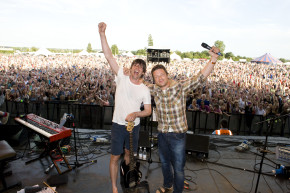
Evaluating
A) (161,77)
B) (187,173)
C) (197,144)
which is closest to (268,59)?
(197,144)

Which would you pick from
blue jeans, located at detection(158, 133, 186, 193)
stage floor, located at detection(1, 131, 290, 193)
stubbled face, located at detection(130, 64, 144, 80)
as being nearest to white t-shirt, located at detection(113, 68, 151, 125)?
stubbled face, located at detection(130, 64, 144, 80)

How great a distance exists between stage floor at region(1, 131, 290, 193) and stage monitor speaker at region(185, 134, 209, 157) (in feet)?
0.58

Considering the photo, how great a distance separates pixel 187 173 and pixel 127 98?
2.02 m

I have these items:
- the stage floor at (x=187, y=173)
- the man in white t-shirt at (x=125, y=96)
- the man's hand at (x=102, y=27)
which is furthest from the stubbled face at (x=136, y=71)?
the stage floor at (x=187, y=173)

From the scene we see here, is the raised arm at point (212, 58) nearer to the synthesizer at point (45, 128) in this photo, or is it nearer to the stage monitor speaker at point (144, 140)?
the stage monitor speaker at point (144, 140)

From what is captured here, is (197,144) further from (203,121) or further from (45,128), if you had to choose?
(45,128)

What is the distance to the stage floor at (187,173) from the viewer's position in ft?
10.4

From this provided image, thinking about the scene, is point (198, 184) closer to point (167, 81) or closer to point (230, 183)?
point (230, 183)

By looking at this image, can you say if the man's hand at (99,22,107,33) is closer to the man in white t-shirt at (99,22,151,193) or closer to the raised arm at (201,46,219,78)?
the man in white t-shirt at (99,22,151,193)

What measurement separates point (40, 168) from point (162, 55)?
77.4ft

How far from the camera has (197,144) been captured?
4.34 metres

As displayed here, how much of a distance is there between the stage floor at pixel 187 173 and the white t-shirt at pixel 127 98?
1.29 meters

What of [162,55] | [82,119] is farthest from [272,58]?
[82,119]

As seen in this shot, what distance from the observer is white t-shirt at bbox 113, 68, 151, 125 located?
2498 mm
